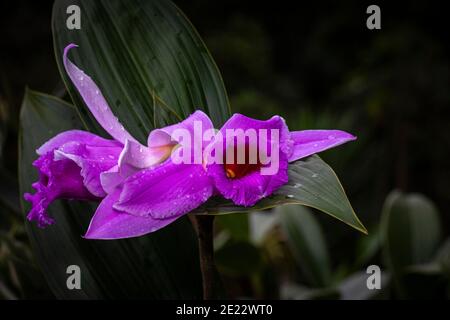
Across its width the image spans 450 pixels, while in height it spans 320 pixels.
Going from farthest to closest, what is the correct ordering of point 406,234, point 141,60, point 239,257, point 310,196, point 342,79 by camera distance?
point 342,79 → point 406,234 → point 239,257 → point 141,60 → point 310,196

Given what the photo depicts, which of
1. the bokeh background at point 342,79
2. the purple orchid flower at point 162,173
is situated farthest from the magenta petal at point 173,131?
the bokeh background at point 342,79

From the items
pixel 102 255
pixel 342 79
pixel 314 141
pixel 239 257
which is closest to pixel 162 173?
pixel 314 141

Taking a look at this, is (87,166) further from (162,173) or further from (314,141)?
(314,141)

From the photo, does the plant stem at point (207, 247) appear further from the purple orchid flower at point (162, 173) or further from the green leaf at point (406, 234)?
the green leaf at point (406, 234)

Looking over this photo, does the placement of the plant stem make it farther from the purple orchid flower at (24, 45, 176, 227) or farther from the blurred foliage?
the blurred foliage

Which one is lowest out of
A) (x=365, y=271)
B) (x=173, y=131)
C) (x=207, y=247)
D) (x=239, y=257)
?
(x=365, y=271)
